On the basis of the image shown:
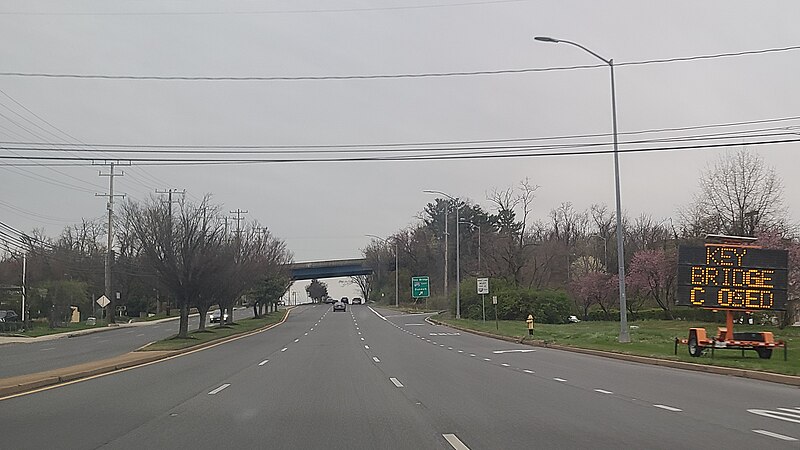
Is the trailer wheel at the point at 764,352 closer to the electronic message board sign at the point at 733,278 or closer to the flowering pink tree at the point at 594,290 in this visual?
the electronic message board sign at the point at 733,278

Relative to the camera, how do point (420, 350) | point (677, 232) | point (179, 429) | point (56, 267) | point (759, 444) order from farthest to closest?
1. point (56, 267)
2. point (677, 232)
3. point (420, 350)
4. point (179, 429)
5. point (759, 444)

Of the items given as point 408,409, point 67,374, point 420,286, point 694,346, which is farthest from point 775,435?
point 420,286

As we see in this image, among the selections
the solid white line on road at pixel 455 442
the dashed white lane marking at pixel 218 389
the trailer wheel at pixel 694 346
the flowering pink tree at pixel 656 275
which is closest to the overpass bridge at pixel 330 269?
the flowering pink tree at pixel 656 275

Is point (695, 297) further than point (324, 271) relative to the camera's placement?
No

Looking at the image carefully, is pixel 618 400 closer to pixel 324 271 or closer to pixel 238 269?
pixel 238 269

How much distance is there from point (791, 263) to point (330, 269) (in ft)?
333

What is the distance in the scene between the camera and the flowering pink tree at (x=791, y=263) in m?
49.3

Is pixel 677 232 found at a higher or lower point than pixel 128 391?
higher

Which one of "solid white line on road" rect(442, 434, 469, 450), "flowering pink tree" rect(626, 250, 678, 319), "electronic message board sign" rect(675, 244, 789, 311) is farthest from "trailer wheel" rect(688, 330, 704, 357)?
"flowering pink tree" rect(626, 250, 678, 319)

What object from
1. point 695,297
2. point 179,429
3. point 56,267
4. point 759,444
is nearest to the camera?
point 759,444

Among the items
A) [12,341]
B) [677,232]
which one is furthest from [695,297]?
[677,232]

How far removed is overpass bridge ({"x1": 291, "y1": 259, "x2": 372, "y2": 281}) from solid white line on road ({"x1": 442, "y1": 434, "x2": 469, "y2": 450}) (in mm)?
127819

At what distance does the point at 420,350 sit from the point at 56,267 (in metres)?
62.7

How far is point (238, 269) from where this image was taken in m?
55.8
